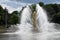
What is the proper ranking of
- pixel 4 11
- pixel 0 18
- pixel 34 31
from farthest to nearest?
pixel 4 11 → pixel 0 18 → pixel 34 31

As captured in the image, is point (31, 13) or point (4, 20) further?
point (4, 20)

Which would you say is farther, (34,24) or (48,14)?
(48,14)

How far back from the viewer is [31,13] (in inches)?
1166

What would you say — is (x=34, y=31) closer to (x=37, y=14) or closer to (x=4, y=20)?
(x=37, y=14)

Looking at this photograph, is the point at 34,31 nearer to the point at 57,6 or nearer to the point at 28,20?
the point at 28,20

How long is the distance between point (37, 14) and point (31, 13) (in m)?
1.23

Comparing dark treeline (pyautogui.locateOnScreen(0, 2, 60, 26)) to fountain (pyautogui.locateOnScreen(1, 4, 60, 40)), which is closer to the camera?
fountain (pyautogui.locateOnScreen(1, 4, 60, 40))

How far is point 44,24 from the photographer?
2870cm

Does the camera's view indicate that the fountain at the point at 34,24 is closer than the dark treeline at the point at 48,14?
Yes

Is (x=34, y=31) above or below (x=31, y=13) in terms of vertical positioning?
below

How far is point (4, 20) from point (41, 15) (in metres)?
38.5

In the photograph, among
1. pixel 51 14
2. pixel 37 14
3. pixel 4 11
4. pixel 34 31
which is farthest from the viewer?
pixel 4 11

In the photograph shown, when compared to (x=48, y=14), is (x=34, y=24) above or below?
above

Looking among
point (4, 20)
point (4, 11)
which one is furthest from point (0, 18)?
point (4, 11)
